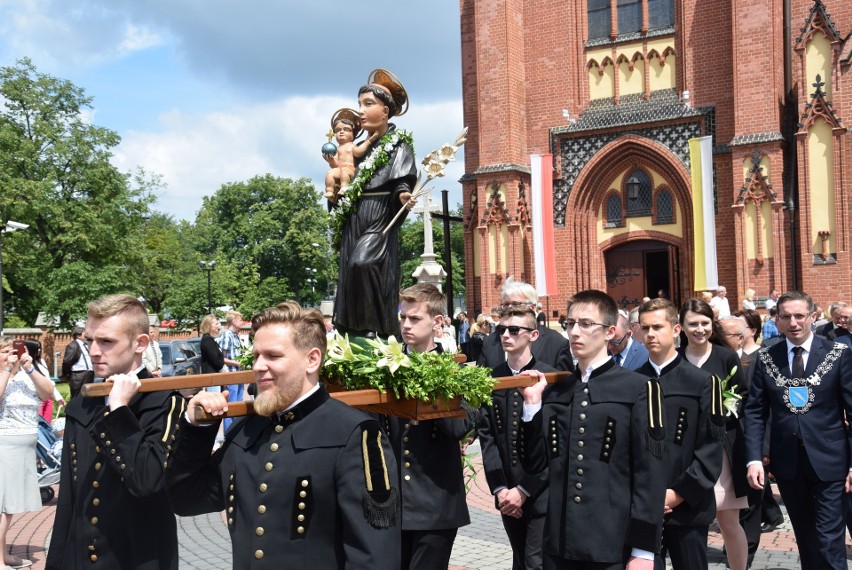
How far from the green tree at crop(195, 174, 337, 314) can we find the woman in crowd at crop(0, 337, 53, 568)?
48.8 meters

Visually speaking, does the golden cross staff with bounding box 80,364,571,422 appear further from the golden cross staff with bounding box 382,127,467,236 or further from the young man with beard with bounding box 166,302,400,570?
the golden cross staff with bounding box 382,127,467,236

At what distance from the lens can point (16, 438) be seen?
7.61 m

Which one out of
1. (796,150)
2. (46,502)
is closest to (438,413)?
(46,502)

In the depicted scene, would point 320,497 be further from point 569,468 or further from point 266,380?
point 569,468

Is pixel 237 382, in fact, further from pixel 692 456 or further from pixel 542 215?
pixel 542 215

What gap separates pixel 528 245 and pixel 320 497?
2164cm

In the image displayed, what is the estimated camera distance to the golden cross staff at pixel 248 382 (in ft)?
9.57

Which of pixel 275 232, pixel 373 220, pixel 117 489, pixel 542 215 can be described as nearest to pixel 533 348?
pixel 373 220

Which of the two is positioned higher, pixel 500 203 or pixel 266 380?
pixel 500 203

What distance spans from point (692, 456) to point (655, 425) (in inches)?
33.8

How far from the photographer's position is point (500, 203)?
23.5 meters

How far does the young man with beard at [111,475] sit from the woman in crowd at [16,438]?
4.52 meters

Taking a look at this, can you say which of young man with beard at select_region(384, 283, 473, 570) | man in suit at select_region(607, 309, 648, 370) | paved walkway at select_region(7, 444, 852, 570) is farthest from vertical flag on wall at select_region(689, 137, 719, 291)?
young man with beard at select_region(384, 283, 473, 570)

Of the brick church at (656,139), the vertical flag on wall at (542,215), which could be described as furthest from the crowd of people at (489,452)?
the vertical flag on wall at (542,215)
